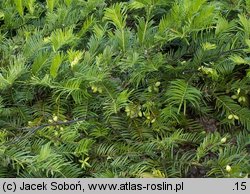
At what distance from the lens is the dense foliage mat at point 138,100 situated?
1.63 m

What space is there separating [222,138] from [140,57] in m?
0.47

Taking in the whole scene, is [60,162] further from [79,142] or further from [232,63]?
[232,63]

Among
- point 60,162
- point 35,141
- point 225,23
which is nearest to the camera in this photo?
point 60,162

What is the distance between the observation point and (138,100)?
1.81 metres

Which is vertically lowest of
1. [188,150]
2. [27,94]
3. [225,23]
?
[188,150]

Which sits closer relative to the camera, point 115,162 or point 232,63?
point 115,162

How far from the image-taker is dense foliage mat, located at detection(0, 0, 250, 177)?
5.35 feet

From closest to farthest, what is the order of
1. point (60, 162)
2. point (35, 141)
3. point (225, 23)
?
point (60, 162) → point (35, 141) → point (225, 23)

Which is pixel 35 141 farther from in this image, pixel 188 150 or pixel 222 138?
pixel 222 138

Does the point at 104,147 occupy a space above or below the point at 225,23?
below

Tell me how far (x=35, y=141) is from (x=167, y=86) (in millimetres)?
594

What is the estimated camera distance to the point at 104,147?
171cm

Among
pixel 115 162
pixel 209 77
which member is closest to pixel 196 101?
pixel 209 77

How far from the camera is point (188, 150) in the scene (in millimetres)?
1708
